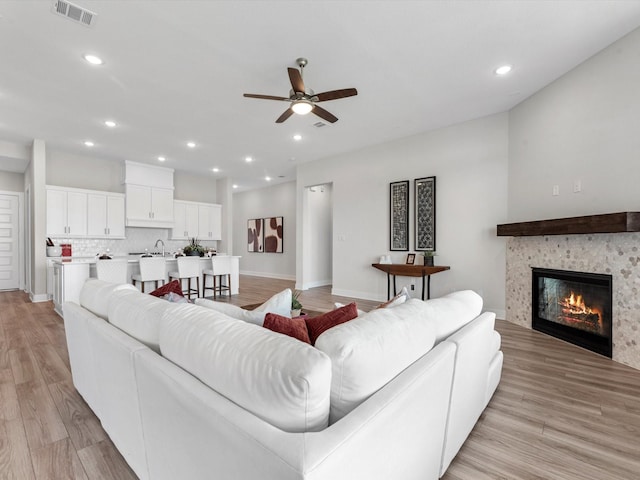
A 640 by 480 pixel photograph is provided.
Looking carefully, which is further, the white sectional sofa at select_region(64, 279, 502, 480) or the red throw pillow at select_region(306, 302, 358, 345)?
the red throw pillow at select_region(306, 302, 358, 345)

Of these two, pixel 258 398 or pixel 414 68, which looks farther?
A: pixel 414 68

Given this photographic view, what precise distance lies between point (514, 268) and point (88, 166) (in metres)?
8.12

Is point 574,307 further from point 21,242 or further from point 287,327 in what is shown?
point 21,242

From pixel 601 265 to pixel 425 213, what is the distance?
97.1 inches

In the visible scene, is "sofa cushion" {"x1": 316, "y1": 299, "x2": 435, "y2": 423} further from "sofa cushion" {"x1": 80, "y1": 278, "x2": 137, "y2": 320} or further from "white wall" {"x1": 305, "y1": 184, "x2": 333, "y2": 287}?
"white wall" {"x1": 305, "y1": 184, "x2": 333, "y2": 287}

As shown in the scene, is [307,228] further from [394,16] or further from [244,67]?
[394,16]

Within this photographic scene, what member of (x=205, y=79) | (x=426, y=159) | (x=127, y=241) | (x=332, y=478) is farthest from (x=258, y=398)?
(x=127, y=241)

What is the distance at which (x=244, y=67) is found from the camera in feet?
10.8

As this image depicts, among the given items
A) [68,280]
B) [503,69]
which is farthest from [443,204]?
[68,280]

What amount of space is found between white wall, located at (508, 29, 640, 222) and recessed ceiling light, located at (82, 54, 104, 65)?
4.97 meters

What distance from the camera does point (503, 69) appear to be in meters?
3.38

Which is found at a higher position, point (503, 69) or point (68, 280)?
point (503, 69)

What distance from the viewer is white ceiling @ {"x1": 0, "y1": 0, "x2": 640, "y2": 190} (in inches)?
100

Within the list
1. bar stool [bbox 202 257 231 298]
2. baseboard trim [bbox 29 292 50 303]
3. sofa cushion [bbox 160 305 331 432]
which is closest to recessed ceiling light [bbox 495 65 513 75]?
sofa cushion [bbox 160 305 331 432]
